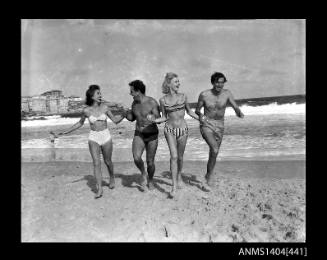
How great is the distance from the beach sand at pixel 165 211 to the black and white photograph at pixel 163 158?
18 mm

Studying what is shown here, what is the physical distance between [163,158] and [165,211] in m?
4.23

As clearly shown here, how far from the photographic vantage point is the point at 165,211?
520cm

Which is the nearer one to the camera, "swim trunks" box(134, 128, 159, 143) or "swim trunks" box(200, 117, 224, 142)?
"swim trunks" box(134, 128, 159, 143)

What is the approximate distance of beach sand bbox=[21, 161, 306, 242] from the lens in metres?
4.84

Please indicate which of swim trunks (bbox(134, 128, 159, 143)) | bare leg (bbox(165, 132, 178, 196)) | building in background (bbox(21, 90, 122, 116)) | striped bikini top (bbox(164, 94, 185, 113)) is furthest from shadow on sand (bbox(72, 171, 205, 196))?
building in background (bbox(21, 90, 122, 116))

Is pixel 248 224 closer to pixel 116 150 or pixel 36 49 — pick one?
pixel 36 49

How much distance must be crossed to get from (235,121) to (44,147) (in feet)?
29.7

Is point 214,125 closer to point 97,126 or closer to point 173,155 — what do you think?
point 173,155

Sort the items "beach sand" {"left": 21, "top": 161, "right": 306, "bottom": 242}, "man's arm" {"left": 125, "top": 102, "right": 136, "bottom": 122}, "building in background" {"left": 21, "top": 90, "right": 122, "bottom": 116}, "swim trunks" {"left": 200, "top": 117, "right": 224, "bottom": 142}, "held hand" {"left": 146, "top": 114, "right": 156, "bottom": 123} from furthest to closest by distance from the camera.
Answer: "building in background" {"left": 21, "top": 90, "right": 122, "bottom": 116}, "swim trunks" {"left": 200, "top": 117, "right": 224, "bottom": 142}, "man's arm" {"left": 125, "top": 102, "right": 136, "bottom": 122}, "held hand" {"left": 146, "top": 114, "right": 156, "bottom": 123}, "beach sand" {"left": 21, "top": 161, "right": 306, "bottom": 242}

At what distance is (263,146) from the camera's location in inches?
395

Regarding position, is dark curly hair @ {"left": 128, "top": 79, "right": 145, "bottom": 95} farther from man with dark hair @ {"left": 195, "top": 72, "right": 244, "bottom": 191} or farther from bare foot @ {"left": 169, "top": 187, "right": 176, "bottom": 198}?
bare foot @ {"left": 169, "top": 187, "right": 176, "bottom": 198}

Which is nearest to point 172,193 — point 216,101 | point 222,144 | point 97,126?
point 97,126

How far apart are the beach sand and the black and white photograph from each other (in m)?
0.02

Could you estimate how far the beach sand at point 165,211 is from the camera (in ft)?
15.9
